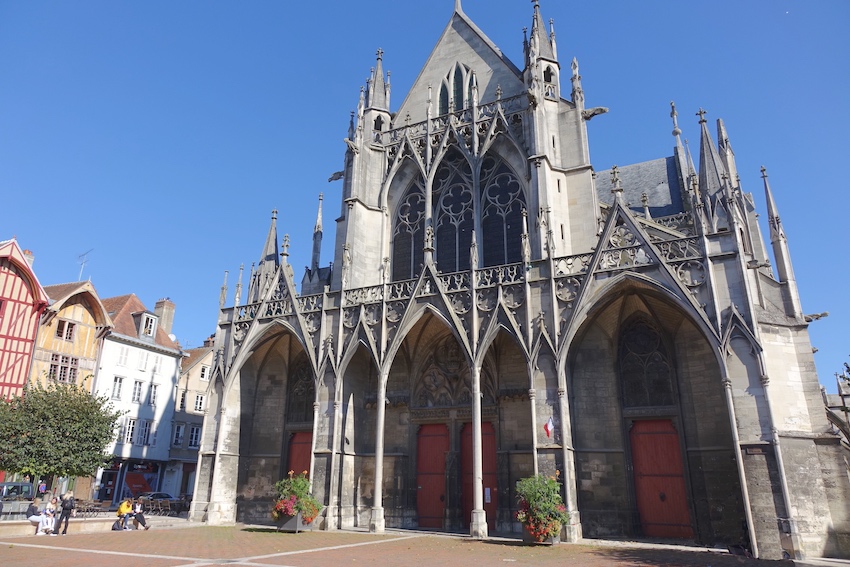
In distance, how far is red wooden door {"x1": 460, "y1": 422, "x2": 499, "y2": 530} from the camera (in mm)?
18250

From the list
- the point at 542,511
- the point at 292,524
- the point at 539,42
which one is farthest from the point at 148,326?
the point at 542,511

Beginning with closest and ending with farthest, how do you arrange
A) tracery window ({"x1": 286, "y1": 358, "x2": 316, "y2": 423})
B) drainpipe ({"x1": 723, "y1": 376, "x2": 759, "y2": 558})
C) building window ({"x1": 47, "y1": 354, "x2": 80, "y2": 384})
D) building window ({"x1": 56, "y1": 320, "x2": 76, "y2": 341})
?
drainpipe ({"x1": 723, "y1": 376, "x2": 759, "y2": 558}) < tracery window ({"x1": 286, "y1": 358, "x2": 316, "y2": 423}) < building window ({"x1": 47, "y1": 354, "x2": 80, "y2": 384}) < building window ({"x1": 56, "y1": 320, "x2": 76, "y2": 341})

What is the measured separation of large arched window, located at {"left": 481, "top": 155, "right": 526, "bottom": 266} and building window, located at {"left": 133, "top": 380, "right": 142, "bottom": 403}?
21.9 meters

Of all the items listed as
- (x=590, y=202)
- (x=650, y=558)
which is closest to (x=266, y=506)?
(x=650, y=558)

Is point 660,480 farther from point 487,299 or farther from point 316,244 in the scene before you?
point 316,244

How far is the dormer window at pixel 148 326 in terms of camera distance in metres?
34.1

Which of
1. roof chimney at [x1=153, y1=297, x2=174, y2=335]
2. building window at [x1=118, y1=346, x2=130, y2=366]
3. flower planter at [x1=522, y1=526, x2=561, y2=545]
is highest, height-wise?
roof chimney at [x1=153, y1=297, x2=174, y2=335]

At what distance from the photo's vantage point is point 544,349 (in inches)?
654

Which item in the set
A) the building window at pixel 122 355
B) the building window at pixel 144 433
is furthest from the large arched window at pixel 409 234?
the building window at pixel 144 433

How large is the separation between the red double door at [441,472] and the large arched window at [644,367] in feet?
14.6

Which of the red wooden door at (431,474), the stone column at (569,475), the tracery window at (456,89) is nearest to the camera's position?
the stone column at (569,475)

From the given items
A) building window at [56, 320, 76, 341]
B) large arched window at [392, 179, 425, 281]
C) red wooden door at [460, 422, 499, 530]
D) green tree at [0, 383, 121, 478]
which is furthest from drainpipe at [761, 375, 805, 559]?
building window at [56, 320, 76, 341]

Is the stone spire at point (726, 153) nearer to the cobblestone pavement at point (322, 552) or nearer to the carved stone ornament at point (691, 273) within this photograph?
the carved stone ornament at point (691, 273)

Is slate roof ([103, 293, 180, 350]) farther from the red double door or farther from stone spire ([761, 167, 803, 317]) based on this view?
stone spire ([761, 167, 803, 317])
